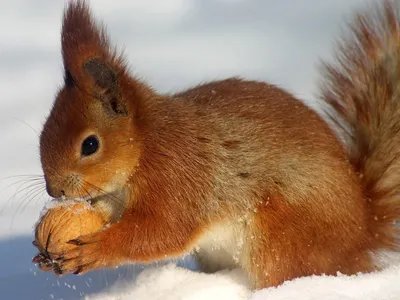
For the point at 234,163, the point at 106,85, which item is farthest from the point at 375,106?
the point at 106,85

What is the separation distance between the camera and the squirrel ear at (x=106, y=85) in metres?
2.45

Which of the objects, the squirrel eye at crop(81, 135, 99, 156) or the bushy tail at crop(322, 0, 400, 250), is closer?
the squirrel eye at crop(81, 135, 99, 156)

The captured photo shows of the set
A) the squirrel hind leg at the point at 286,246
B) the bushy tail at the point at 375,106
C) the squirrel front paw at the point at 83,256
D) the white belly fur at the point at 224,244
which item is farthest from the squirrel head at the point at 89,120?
the bushy tail at the point at 375,106

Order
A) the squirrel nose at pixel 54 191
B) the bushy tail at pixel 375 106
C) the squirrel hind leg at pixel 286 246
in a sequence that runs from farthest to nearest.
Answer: the bushy tail at pixel 375 106, the squirrel hind leg at pixel 286 246, the squirrel nose at pixel 54 191

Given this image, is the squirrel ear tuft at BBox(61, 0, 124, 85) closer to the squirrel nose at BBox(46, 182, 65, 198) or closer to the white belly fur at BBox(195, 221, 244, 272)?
the squirrel nose at BBox(46, 182, 65, 198)

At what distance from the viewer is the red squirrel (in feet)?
7.92

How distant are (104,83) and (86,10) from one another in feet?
0.86

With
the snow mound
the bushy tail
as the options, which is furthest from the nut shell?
the bushy tail

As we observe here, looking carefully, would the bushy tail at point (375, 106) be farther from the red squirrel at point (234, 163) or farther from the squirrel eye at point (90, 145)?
the squirrel eye at point (90, 145)

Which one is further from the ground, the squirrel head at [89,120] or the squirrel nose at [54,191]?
the squirrel head at [89,120]

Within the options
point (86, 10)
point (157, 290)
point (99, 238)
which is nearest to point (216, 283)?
point (157, 290)

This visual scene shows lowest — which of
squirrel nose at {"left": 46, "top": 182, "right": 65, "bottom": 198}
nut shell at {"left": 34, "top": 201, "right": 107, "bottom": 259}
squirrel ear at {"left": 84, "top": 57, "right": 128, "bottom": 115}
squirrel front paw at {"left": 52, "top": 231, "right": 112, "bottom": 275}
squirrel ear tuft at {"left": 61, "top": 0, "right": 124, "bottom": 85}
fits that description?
squirrel front paw at {"left": 52, "top": 231, "right": 112, "bottom": 275}

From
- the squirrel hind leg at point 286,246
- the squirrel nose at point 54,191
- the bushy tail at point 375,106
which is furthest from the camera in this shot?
the bushy tail at point 375,106

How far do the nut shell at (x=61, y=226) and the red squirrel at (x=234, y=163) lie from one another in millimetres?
56
